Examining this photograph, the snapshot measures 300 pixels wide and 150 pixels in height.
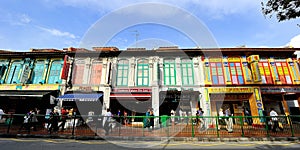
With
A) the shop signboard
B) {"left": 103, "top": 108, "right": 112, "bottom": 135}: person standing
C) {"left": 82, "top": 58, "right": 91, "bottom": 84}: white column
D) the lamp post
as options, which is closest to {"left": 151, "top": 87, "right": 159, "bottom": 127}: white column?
the shop signboard

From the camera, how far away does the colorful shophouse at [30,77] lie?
14.2 m

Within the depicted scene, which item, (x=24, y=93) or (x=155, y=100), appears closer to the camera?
(x=24, y=93)

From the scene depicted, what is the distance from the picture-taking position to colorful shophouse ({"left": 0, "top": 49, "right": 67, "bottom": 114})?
46.5 feet

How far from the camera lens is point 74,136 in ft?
25.1

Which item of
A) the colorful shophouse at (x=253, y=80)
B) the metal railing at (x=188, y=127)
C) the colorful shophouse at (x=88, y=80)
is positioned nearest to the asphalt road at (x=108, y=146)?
the metal railing at (x=188, y=127)

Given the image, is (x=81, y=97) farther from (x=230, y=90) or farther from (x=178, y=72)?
(x=230, y=90)

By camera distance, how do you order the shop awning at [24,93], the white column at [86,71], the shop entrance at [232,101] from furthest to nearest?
the white column at [86,71], the shop entrance at [232,101], the shop awning at [24,93]

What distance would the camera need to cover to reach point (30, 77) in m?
14.9

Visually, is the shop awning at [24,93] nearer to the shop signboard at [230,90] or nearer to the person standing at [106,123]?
the person standing at [106,123]

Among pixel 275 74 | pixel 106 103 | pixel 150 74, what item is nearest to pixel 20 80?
pixel 106 103

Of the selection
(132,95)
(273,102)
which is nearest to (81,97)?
(132,95)

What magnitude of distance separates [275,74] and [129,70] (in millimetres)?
14443

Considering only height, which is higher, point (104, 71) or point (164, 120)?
point (104, 71)

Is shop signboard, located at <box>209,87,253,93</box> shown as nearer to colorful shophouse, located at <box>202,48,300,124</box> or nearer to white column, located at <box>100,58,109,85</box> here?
colorful shophouse, located at <box>202,48,300,124</box>
